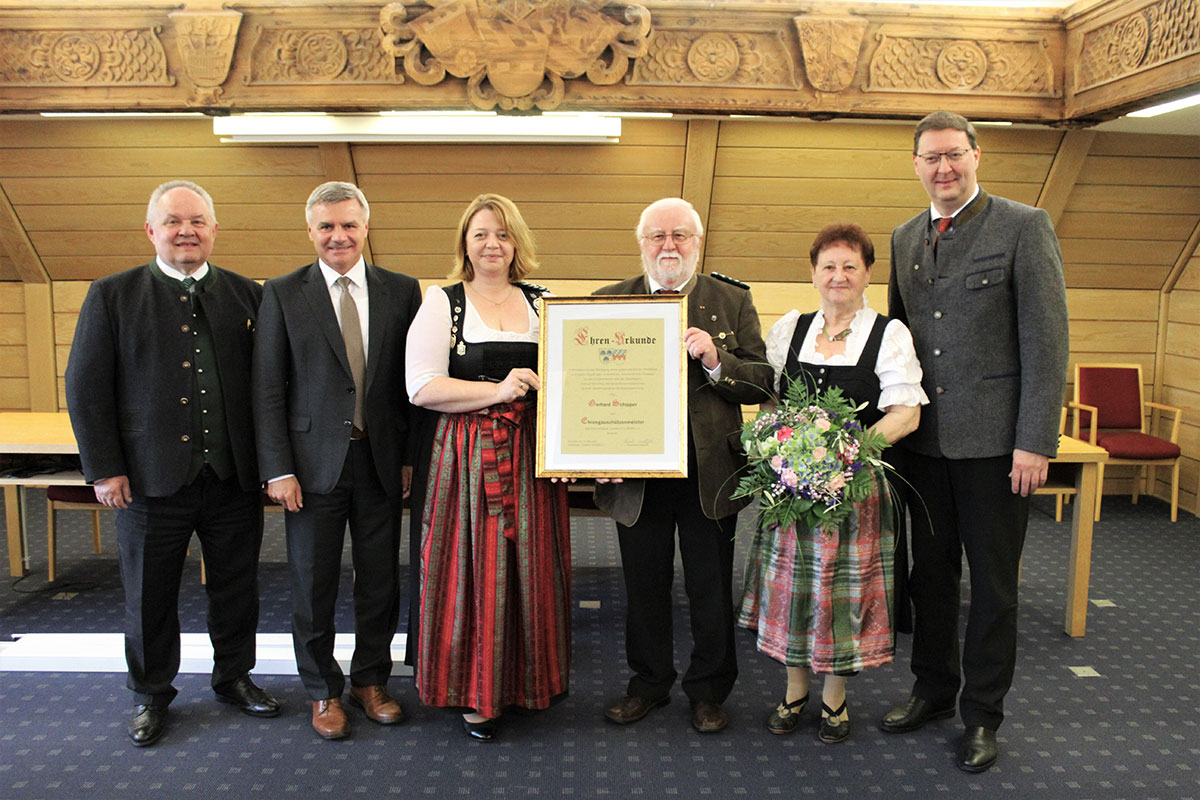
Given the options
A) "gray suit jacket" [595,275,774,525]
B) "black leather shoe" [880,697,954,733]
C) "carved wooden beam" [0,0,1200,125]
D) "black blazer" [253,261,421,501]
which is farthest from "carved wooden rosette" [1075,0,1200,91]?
"black blazer" [253,261,421,501]

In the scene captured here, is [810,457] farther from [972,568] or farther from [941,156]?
[941,156]

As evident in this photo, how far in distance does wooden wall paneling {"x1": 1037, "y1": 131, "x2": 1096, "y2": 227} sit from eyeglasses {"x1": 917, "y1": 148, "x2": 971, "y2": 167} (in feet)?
8.74

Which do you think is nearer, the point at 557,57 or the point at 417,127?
the point at 557,57

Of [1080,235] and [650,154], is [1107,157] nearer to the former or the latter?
[1080,235]

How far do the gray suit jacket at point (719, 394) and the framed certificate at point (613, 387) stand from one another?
0.37ft

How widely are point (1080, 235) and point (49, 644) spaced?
19.4 feet

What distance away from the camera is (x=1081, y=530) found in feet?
11.7

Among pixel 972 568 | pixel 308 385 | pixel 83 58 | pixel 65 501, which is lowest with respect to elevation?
pixel 65 501

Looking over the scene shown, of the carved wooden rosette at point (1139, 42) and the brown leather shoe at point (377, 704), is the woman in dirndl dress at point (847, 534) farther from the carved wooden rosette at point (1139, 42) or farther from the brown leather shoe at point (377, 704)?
the carved wooden rosette at point (1139, 42)

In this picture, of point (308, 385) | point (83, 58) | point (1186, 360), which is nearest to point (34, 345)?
point (83, 58)

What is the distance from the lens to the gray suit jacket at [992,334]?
240 cm

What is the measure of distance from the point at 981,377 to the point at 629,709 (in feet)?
4.91

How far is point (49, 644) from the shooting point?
128 inches

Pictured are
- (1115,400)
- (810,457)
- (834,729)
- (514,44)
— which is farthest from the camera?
(1115,400)
